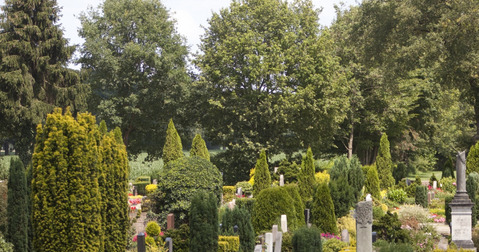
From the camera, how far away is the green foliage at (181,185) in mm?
21906

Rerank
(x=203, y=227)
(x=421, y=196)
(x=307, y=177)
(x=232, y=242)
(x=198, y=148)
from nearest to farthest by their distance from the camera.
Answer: (x=203, y=227) < (x=232, y=242) < (x=421, y=196) < (x=307, y=177) < (x=198, y=148)

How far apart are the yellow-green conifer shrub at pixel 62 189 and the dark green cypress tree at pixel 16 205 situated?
1318 millimetres

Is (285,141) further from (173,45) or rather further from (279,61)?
(173,45)

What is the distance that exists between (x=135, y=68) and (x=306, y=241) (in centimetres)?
3103

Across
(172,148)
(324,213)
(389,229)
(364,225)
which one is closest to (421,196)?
(324,213)

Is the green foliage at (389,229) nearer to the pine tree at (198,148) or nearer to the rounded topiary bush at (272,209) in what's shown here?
the rounded topiary bush at (272,209)

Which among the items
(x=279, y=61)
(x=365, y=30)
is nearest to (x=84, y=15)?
(x=279, y=61)

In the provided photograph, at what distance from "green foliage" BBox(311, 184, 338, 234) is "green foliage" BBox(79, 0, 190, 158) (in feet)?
77.4

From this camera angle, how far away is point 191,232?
661 inches

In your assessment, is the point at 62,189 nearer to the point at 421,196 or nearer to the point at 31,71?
the point at 421,196

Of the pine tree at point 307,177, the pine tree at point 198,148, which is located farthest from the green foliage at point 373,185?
the pine tree at point 198,148

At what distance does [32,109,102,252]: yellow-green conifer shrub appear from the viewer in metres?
14.0

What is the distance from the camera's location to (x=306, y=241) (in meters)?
16.8

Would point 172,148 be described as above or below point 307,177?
above
